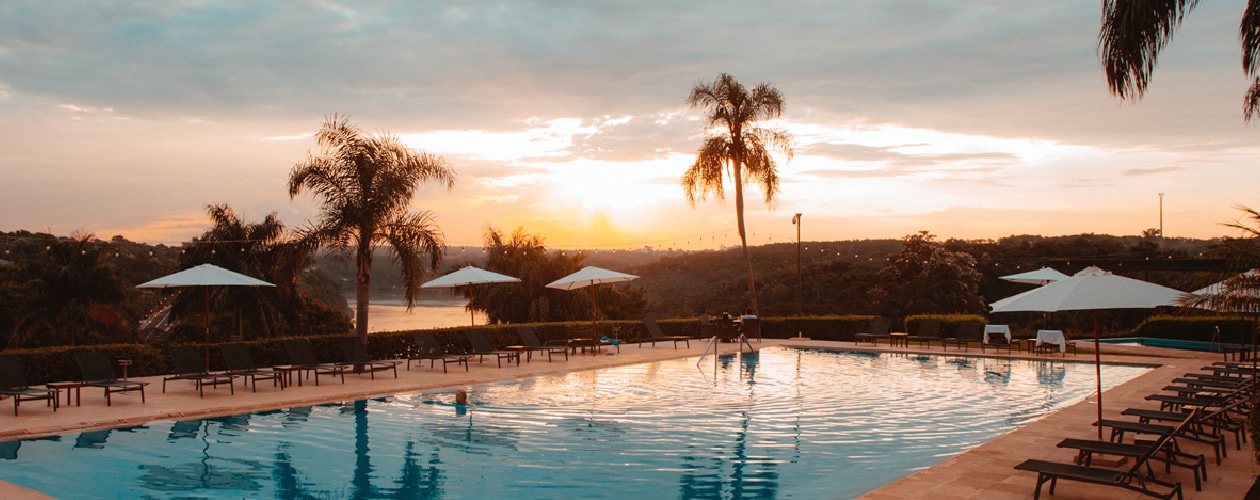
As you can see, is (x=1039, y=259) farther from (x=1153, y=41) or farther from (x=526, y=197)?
(x=1153, y=41)

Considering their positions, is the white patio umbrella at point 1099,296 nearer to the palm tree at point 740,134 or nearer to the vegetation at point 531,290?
the palm tree at point 740,134

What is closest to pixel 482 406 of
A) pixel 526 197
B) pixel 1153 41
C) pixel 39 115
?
pixel 1153 41

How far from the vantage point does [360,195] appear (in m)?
15.6

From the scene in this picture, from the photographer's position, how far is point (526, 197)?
1118 inches

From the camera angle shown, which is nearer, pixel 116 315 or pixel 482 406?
pixel 482 406

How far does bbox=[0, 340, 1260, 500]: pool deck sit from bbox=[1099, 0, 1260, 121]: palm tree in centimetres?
305

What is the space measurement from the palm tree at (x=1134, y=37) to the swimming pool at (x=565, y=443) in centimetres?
381

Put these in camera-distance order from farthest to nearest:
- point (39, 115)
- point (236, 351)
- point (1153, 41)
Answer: point (39, 115) < point (236, 351) < point (1153, 41)

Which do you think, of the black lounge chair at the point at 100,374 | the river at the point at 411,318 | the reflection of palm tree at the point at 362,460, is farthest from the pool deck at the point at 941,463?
the river at the point at 411,318

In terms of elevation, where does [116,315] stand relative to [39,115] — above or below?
below

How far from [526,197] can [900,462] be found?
21701 mm

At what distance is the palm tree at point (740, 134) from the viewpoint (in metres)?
26.2

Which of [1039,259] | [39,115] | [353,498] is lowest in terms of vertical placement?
[353,498]

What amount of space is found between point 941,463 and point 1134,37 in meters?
3.76
